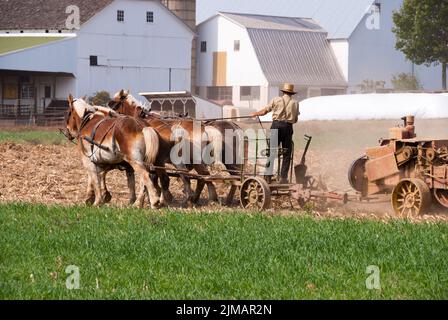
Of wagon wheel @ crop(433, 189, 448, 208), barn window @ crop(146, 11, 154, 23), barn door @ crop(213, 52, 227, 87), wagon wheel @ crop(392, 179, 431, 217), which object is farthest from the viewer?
barn door @ crop(213, 52, 227, 87)

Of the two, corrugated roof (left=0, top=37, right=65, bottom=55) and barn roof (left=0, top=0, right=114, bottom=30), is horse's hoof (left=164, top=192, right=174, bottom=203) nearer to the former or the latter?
corrugated roof (left=0, top=37, right=65, bottom=55)

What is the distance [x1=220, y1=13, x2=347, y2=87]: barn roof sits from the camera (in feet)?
206

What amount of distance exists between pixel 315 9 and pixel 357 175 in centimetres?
5405

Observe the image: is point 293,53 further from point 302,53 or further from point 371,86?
point 371,86

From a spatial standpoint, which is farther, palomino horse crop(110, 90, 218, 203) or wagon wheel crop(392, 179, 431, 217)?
palomino horse crop(110, 90, 218, 203)

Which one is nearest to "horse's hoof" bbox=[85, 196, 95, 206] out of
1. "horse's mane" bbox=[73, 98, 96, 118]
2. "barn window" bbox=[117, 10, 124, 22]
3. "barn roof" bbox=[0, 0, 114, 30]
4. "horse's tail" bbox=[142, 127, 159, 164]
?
"horse's tail" bbox=[142, 127, 159, 164]

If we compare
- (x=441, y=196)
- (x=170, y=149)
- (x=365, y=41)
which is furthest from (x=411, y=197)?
(x=365, y=41)

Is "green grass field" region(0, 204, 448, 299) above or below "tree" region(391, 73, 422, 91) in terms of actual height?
below

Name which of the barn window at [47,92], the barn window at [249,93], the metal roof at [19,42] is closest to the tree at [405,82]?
the barn window at [249,93]

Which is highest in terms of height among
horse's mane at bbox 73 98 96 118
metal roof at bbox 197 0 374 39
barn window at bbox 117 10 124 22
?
metal roof at bbox 197 0 374 39

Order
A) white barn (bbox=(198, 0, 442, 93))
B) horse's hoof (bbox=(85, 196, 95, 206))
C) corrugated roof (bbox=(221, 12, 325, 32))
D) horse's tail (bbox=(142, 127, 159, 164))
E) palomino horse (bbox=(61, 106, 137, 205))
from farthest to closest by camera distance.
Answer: corrugated roof (bbox=(221, 12, 325, 32))
white barn (bbox=(198, 0, 442, 93))
palomino horse (bbox=(61, 106, 137, 205))
horse's hoof (bbox=(85, 196, 95, 206))
horse's tail (bbox=(142, 127, 159, 164))

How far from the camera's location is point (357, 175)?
17344 millimetres

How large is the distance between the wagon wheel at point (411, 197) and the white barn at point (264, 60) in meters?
46.0
